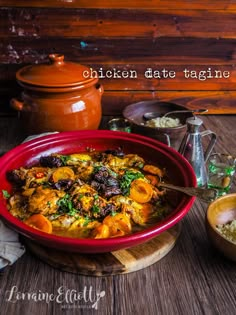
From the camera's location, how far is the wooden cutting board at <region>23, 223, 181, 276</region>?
884mm

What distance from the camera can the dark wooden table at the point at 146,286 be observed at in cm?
81

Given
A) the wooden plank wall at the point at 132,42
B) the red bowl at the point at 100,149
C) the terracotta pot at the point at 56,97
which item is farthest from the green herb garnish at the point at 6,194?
the wooden plank wall at the point at 132,42

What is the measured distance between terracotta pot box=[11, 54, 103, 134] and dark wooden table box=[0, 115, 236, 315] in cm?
65

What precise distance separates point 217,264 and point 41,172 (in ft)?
1.93

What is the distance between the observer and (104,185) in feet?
3.51

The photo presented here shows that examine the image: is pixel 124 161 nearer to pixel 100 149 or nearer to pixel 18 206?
pixel 100 149

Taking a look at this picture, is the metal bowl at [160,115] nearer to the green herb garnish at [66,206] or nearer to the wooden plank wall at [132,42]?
the wooden plank wall at [132,42]

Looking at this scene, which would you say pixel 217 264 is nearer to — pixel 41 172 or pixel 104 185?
pixel 104 185

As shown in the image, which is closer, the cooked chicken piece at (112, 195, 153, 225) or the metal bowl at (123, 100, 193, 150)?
the cooked chicken piece at (112, 195, 153, 225)

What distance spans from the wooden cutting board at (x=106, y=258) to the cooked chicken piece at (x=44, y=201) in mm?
88

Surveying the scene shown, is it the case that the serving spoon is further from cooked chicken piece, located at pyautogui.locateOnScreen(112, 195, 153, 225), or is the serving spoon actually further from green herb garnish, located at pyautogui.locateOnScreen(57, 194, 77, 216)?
green herb garnish, located at pyautogui.locateOnScreen(57, 194, 77, 216)

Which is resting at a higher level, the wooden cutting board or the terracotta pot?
the terracotta pot

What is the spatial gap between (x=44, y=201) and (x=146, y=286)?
13.8 inches

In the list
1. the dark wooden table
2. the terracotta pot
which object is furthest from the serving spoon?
the terracotta pot
